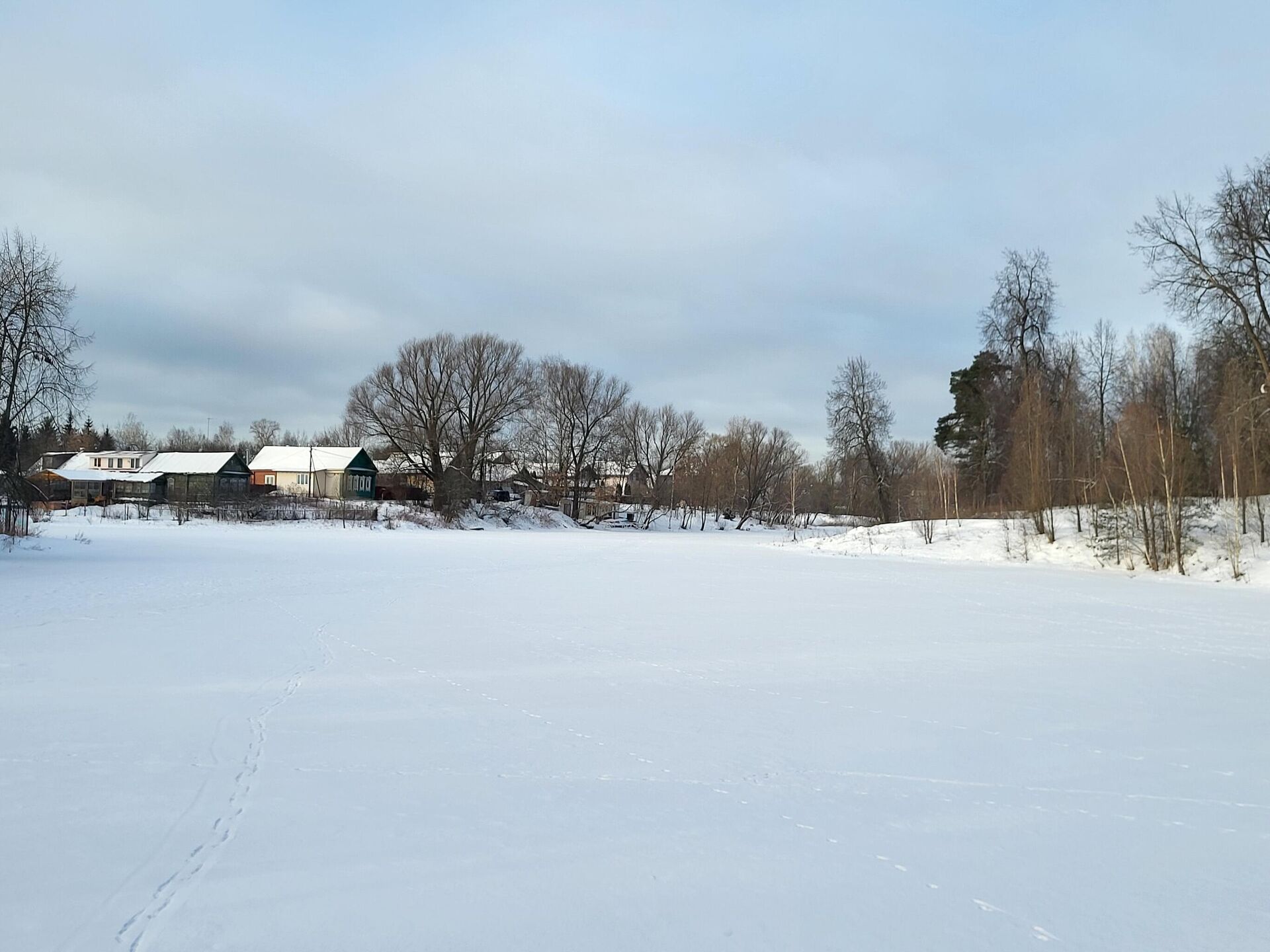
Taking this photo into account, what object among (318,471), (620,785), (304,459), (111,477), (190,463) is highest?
(304,459)

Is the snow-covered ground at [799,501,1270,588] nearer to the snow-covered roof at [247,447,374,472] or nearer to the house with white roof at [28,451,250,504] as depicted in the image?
the house with white roof at [28,451,250,504]

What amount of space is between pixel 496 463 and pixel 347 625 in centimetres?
5282

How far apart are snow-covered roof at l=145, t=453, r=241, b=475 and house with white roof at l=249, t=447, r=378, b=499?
4155 mm

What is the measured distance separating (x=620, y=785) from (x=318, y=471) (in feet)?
238

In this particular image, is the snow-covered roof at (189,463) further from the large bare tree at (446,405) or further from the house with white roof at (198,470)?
the large bare tree at (446,405)

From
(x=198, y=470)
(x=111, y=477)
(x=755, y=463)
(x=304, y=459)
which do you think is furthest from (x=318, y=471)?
(x=755, y=463)

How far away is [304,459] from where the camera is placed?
7619cm

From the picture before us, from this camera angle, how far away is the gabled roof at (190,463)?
222ft

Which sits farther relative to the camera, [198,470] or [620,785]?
[198,470]

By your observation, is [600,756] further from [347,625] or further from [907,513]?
[907,513]

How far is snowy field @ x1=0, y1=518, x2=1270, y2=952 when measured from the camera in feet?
12.7

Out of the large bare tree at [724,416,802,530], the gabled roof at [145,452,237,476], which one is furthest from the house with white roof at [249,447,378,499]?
the large bare tree at [724,416,802,530]

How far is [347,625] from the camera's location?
12.8 m

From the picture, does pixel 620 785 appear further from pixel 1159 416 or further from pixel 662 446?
pixel 662 446
